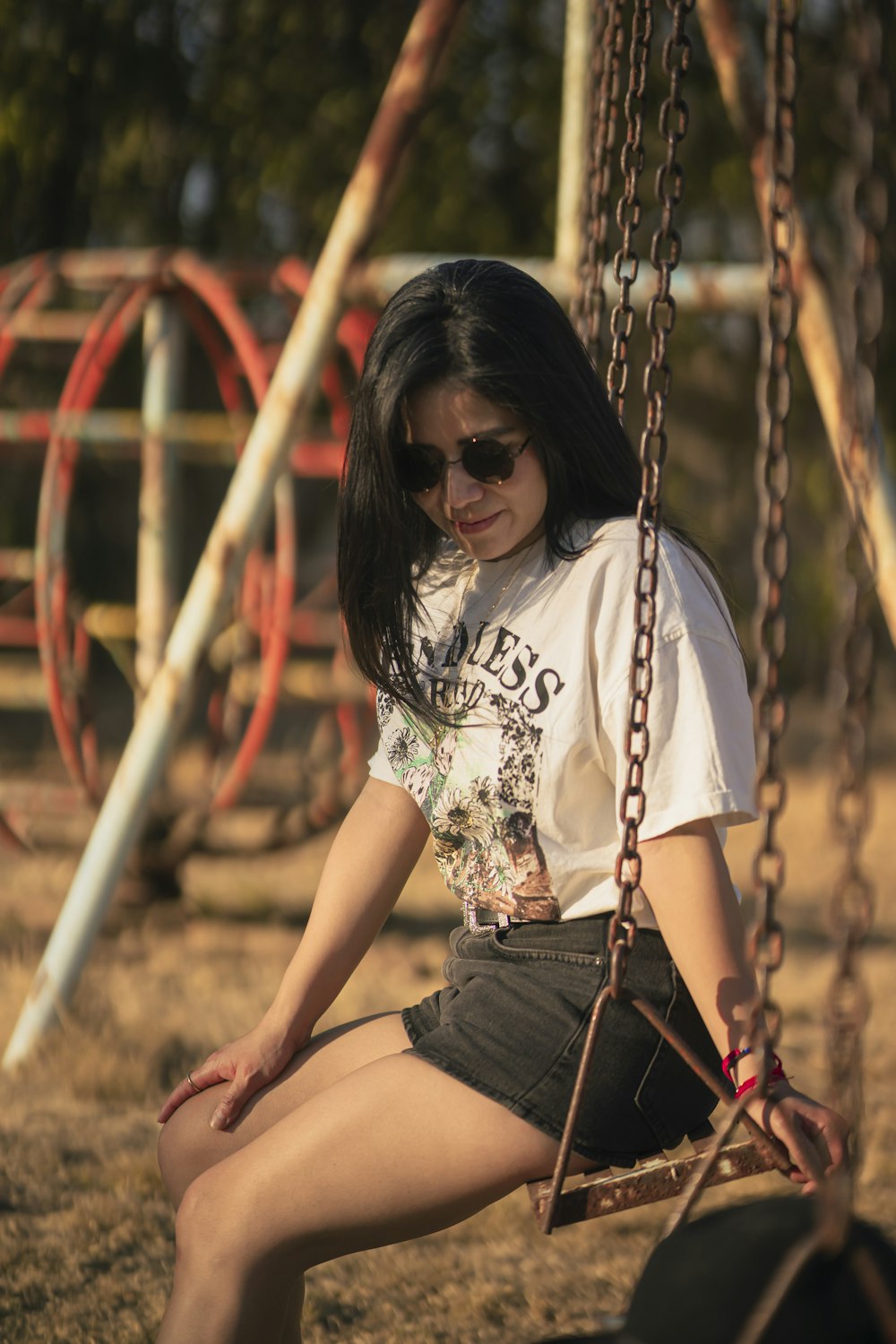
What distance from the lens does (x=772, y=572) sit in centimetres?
133

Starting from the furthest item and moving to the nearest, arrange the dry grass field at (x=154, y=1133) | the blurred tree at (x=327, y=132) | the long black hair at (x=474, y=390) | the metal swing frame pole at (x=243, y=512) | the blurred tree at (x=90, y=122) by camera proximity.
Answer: the blurred tree at (x=327, y=132) < the blurred tree at (x=90, y=122) < the metal swing frame pole at (x=243, y=512) < the dry grass field at (x=154, y=1133) < the long black hair at (x=474, y=390)

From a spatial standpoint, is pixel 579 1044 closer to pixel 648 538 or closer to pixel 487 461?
pixel 648 538

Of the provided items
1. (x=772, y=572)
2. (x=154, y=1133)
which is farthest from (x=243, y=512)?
(x=772, y=572)

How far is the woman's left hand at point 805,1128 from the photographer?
1.37 meters

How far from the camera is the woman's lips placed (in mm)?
1687

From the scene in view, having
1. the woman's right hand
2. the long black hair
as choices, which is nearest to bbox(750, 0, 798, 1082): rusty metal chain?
the long black hair

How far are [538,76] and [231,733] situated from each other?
4.17 meters

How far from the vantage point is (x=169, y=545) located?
15.4 feet

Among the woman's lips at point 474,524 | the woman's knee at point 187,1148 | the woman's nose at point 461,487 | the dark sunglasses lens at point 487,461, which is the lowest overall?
the woman's knee at point 187,1148

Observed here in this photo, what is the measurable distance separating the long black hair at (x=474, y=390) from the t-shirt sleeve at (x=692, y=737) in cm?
21

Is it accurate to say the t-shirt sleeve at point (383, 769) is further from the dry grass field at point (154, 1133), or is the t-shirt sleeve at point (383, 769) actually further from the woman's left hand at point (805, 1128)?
the dry grass field at point (154, 1133)

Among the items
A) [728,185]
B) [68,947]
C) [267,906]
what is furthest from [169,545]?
[728,185]

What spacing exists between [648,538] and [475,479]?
0.73 feet

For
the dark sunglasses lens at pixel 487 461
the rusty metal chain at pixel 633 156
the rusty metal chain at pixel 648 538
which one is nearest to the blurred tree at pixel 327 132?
the rusty metal chain at pixel 633 156
